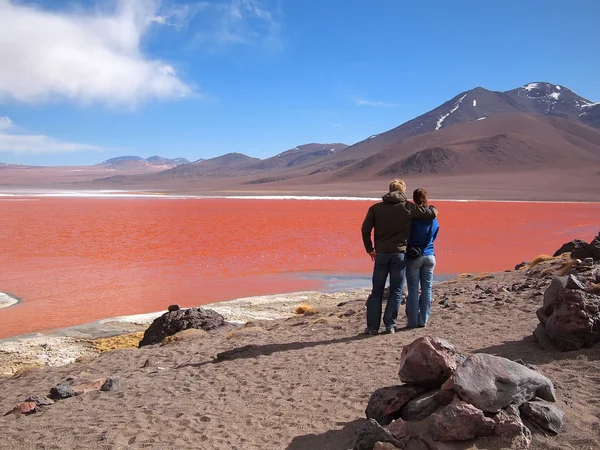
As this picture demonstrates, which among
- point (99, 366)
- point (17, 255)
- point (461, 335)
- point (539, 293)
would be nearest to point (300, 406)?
point (461, 335)

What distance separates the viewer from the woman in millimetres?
5895

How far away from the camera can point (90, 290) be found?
12.8 metres

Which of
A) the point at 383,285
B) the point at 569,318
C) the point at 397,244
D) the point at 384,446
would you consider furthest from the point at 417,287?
the point at 384,446

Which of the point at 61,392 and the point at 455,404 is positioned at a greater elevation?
the point at 455,404

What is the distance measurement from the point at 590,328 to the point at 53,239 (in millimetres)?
21190

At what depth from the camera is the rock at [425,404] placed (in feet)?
11.2

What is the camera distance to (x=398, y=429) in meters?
3.32

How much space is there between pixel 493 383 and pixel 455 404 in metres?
0.27

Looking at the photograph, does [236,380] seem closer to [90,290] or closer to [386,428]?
[386,428]

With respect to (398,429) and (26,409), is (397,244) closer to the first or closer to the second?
(398,429)

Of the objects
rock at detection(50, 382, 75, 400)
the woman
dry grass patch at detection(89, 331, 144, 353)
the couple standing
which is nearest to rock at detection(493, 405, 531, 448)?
the couple standing

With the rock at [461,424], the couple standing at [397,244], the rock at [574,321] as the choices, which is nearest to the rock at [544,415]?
the rock at [461,424]

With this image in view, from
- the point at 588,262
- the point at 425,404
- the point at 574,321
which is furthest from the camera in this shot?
the point at 588,262

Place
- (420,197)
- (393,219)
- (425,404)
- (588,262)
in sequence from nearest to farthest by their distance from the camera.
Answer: (425,404) → (393,219) → (420,197) → (588,262)
